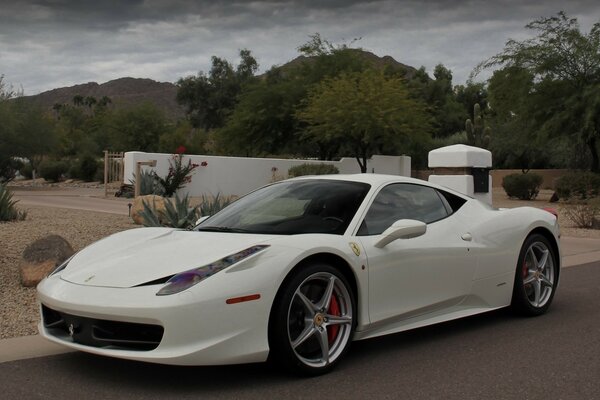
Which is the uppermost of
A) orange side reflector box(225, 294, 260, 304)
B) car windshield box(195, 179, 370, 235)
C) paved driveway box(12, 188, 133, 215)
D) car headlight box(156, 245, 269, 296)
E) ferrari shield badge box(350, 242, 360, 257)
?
car windshield box(195, 179, 370, 235)

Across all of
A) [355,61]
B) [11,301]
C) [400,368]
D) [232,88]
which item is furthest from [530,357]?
[232,88]

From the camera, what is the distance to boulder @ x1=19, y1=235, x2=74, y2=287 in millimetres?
7457

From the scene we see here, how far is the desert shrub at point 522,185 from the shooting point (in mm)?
29672

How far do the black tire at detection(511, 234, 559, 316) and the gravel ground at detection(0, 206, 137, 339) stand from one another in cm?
440

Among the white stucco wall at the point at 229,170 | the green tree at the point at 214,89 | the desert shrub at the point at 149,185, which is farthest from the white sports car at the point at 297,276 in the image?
the green tree at the point at 214,89

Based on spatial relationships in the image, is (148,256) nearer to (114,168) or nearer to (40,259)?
(40,259)

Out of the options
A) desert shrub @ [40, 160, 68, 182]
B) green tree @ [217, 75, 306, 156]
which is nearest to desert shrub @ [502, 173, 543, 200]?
green tree @ [217, 75, 306, 156]

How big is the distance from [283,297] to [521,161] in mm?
51899

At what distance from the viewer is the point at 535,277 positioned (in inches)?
260

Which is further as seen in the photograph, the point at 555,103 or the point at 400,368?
the point at 555,103

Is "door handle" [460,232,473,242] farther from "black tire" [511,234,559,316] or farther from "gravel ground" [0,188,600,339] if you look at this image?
"gravel ground" [0,188,600,339]

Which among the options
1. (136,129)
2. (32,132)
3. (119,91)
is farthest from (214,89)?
(119,91)

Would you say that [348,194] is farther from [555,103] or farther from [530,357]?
[555,103]

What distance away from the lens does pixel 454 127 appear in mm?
58406
